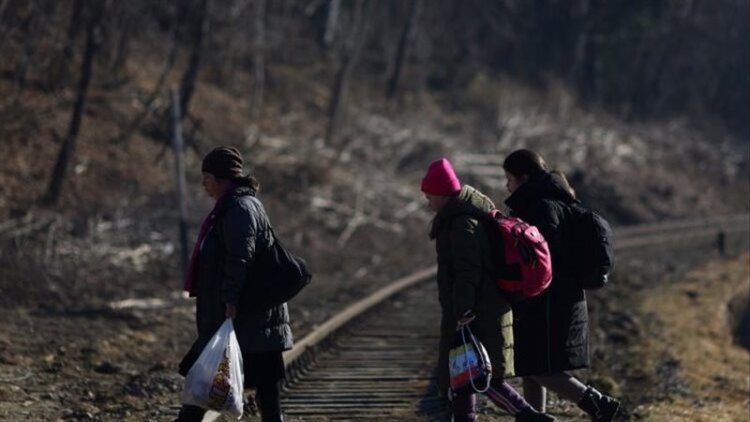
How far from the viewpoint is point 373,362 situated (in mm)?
11773

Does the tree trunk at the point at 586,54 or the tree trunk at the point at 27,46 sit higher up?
the tree trunk at the point at 586,54

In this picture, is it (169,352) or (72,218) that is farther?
(72,218)

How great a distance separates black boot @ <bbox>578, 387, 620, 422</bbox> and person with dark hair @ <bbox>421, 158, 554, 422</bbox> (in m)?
0.61

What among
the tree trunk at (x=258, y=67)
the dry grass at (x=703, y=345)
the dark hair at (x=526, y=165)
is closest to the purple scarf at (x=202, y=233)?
the dark hair at (x=526, y=165)

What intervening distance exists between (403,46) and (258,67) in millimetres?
8930

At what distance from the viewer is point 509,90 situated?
40.7m

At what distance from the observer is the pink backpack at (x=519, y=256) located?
6.78 m

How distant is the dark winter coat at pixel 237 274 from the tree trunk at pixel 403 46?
30.3 meters

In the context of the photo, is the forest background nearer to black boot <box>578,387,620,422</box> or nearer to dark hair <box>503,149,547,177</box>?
A: black boot <box>578,387,620,422</box>

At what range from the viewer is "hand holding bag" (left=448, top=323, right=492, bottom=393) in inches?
267

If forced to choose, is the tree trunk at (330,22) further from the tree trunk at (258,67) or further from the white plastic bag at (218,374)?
the white plastic bag at (218,374)

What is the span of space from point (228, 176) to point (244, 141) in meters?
19.6

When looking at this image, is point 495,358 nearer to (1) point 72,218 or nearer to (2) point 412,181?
(1) point 72,218

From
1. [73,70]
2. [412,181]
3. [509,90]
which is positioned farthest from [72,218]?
[509,90]
